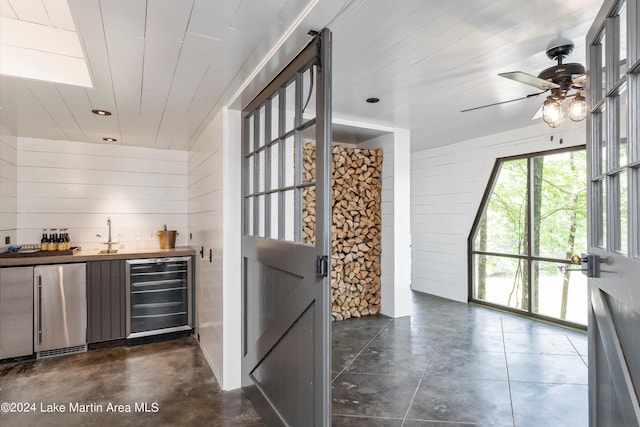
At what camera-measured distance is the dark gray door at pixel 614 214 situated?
40.3 inches

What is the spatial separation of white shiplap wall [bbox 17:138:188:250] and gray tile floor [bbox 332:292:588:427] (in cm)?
261

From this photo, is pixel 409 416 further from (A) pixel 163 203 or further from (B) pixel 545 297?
(A) pixel 163 203

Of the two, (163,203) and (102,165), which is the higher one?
(102,165)

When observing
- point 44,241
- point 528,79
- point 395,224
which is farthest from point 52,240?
point 528,79

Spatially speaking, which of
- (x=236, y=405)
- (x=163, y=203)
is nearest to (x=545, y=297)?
(x=236, y=405)

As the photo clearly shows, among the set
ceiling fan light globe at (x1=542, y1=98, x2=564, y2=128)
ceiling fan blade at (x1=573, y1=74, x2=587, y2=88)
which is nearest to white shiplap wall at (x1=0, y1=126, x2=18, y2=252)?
ceiling fan light globe at (x1=542, y1=98, x2=564, y2=128)

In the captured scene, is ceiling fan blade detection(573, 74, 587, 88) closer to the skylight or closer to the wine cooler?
the skylight

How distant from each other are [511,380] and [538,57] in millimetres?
2404

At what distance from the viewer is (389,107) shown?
11.2 feet

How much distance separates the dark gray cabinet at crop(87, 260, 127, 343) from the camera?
11.5 ft

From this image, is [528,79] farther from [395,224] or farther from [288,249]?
[395,224]

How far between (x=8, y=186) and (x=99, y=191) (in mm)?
813

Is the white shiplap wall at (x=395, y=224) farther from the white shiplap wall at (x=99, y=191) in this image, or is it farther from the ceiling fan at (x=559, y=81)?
the white shiplap wall at (x=99, y=191)

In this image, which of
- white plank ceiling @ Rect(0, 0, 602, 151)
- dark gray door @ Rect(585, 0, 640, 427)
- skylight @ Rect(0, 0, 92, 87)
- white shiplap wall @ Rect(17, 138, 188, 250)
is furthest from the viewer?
white shiplap wall @ Rect(17, 138, 188, 250)
